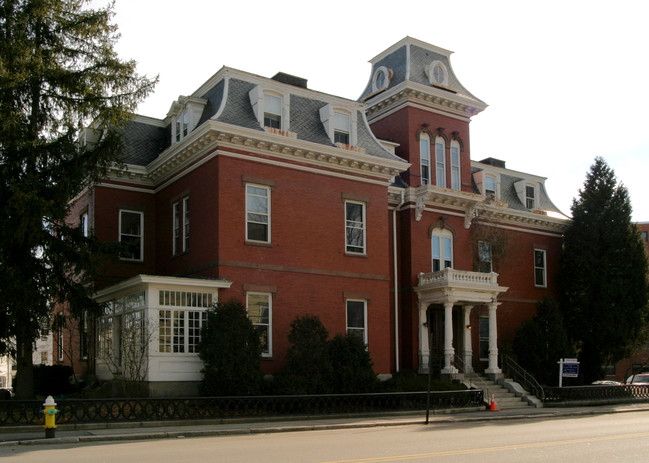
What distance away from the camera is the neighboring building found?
24.4 metres

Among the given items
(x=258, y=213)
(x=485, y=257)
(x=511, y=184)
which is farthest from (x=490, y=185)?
(x=258, y=213)

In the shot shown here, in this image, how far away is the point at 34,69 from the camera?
70.4 ft

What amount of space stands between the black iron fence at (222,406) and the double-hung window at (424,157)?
1053cm

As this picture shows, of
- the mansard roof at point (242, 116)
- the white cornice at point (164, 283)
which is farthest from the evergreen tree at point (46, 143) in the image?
the mansard roof at point (242, 116)

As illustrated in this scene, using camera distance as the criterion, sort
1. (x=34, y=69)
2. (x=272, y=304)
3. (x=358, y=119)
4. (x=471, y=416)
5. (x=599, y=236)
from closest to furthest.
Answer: (x=34, y=69)
(x=471, y=416)
(x=272, y=304)
(x=358, y=119)
(x=599, y=236)

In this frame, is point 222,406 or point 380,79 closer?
point 222,406

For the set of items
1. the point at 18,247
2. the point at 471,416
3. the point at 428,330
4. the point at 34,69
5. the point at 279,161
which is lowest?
the point at 471,416

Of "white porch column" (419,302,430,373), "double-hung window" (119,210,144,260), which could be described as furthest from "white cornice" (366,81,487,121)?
"double-hung window" (119,210,144,260)

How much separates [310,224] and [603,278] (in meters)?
16.5

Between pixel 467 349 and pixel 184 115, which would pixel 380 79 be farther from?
pixel 467 349

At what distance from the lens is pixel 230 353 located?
858 inches

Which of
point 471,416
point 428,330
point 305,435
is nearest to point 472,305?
point 428,330

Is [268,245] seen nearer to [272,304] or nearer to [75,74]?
[272,304]

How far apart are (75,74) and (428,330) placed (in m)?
17.8
